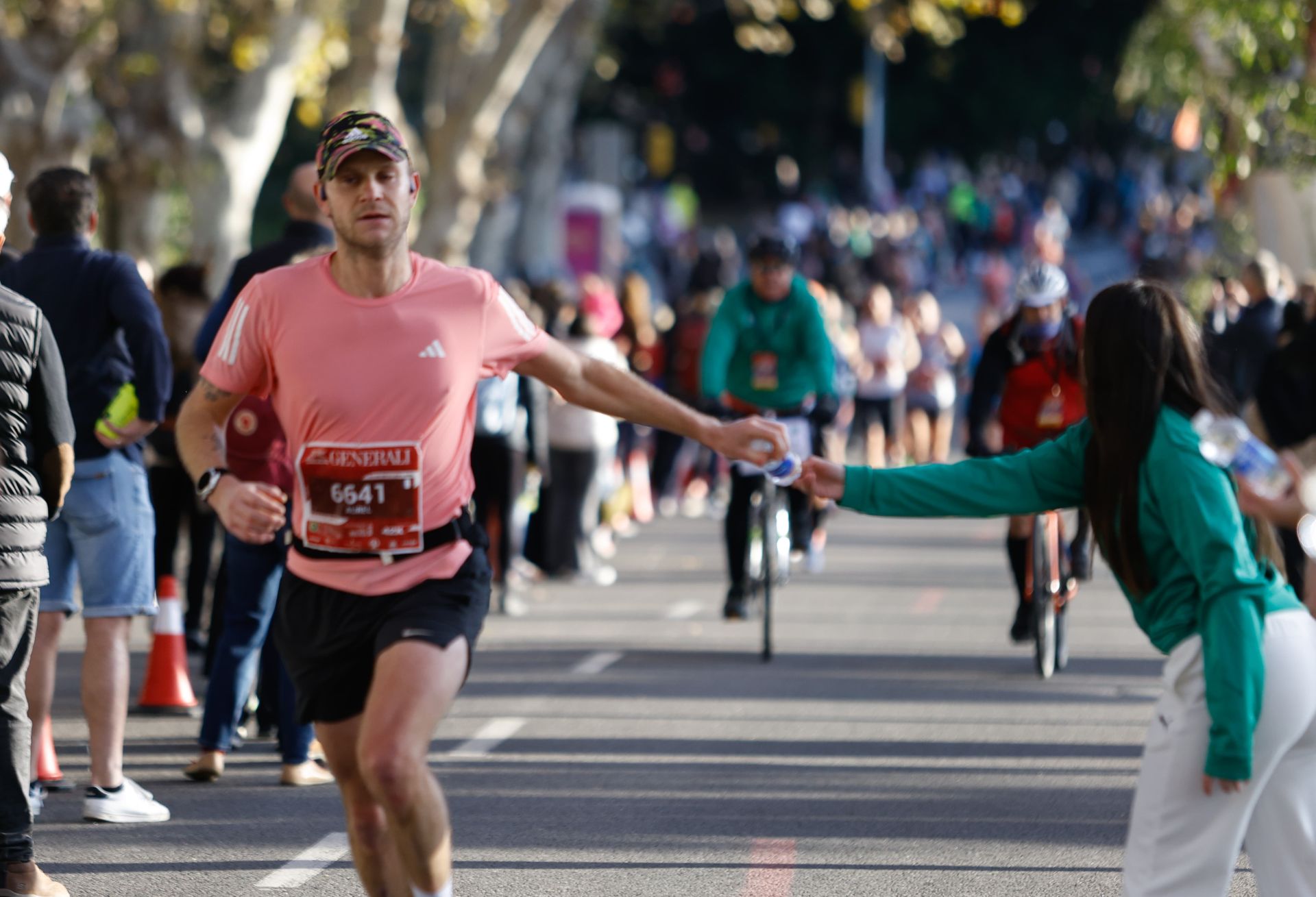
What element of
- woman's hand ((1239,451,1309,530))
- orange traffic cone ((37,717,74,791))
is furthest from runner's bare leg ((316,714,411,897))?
orange traffic cone ((37,717,74,791))

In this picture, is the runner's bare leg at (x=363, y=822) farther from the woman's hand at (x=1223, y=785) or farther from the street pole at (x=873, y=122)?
the street pole at (x=873, y=122)

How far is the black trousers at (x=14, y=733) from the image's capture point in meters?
6.33

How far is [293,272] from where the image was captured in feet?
18.5

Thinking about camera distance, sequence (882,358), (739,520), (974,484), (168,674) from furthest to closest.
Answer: (882,358), (739,520), (168,674), (974,484)

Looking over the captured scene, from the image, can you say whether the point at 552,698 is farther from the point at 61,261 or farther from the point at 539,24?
the point at 539,24

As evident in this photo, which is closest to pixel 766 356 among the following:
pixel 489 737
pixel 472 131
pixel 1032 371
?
pixel 1032 371

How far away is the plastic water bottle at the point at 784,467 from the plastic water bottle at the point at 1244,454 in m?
1.79

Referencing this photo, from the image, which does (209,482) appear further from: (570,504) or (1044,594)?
(570,504)

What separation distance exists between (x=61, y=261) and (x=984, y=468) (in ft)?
12.8

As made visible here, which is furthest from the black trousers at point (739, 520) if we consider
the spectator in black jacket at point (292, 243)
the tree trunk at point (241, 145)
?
the tree trunk at point (241, 145)

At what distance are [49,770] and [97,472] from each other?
3.93 ft

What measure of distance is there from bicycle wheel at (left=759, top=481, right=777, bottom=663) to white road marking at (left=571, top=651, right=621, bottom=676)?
804 mm

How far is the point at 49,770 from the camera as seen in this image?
845 centimetres

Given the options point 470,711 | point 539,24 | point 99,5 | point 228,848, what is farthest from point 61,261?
point 539,24
